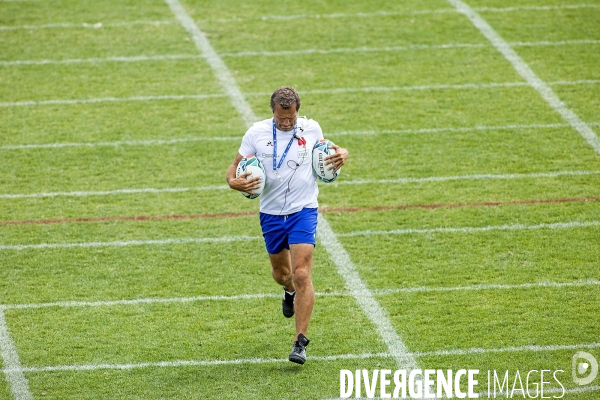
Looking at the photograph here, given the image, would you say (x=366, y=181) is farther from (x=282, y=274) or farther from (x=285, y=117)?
(x=285, y=117)

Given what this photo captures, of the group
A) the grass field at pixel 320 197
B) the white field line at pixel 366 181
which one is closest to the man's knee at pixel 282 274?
the grass field at pixel 320 197

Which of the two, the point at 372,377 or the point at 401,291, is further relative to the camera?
the point at 401,291

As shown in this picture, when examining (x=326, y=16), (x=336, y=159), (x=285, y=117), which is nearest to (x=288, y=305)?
(x=336, y=159)

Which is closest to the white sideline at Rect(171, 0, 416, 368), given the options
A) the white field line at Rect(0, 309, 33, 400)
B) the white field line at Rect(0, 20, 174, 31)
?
the white field line at Rect(0, 20, 174, 31)

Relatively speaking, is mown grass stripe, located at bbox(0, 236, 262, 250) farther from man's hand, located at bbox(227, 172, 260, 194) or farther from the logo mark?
the logo mark

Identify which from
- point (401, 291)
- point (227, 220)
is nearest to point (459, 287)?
point (401, 291)

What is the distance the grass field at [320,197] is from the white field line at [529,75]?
5 cm

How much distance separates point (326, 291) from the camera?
351 inches

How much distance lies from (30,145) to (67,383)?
19.8 ft

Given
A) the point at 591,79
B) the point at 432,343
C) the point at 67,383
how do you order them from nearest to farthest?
the point at 67,383, the point at 432,343, the point at 591,79

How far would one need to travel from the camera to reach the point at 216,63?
597 inches

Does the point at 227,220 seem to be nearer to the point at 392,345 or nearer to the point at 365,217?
the point at 365,217

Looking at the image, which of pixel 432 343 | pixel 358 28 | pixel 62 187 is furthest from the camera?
pixel 358 28

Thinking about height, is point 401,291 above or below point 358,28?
below
